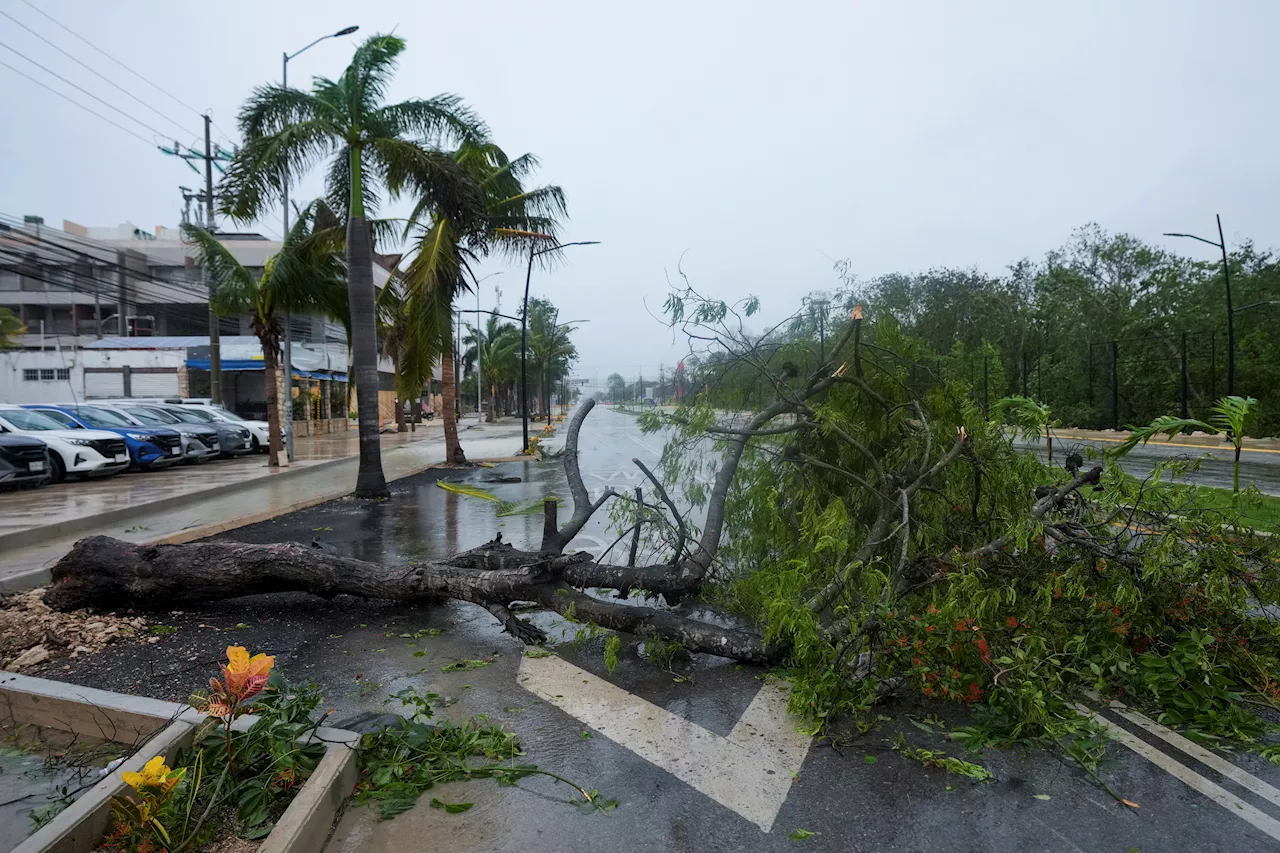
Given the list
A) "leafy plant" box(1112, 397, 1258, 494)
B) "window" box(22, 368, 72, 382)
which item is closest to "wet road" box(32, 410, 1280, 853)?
"leafy plant" box(1112, 397, 1258, 494)

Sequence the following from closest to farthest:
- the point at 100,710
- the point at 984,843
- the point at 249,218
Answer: the point at 984,843 < the point at 100,710 < the point at 249,218

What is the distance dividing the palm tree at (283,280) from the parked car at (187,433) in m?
2.19

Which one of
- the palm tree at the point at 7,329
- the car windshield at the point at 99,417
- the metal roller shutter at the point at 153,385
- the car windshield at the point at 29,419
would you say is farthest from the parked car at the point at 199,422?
the palm tree at the point at 7,329

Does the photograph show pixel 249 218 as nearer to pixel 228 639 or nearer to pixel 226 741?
A: pixel 228 639

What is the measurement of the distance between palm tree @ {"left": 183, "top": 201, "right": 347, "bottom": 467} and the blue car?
7.17ft

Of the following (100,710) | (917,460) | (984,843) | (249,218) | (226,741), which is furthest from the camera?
(249,218)

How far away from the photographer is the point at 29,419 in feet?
Answer: 49.1

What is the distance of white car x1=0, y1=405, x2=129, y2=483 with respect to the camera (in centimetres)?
1414

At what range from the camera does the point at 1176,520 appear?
4367 millimetres

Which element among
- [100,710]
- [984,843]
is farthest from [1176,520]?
[100,710]

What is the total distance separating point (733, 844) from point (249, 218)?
12.3m

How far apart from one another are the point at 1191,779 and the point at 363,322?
1228 centimetres

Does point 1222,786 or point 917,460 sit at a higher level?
point 917,460

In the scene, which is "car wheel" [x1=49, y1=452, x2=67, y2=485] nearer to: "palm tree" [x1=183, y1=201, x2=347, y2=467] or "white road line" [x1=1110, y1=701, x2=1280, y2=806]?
"palm tree" [x1=183, y1=201, x2=347, y2=467]
